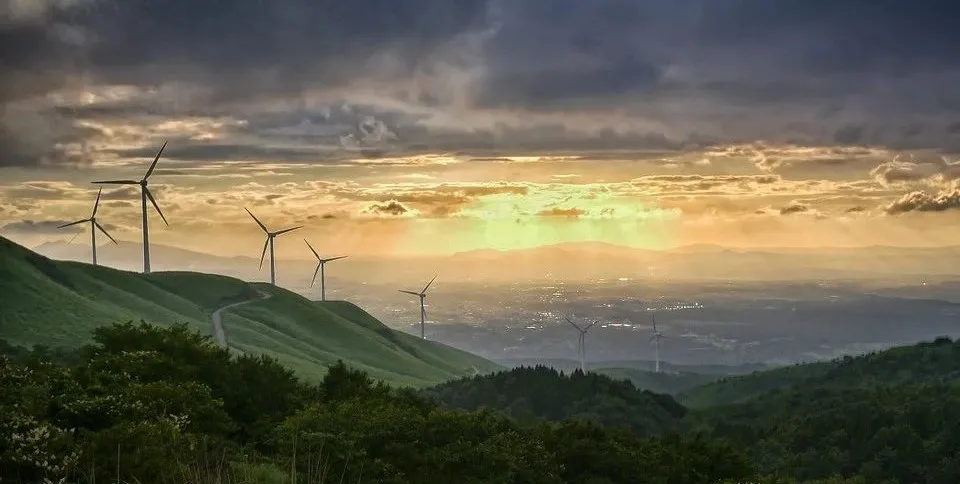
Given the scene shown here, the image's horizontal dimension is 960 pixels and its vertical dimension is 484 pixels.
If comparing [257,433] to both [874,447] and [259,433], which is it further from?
[874,447]

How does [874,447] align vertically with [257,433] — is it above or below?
below

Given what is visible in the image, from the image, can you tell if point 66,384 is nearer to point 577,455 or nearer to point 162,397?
point 162,397

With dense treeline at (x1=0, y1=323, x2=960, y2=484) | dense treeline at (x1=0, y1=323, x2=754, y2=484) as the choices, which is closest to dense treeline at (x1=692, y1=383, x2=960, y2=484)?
dense treeline at (x1=0, y1=323, x2=960, y2=484)

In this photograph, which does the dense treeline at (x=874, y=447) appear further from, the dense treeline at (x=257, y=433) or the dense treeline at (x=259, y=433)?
the dense treeline at (x=257, y=433)

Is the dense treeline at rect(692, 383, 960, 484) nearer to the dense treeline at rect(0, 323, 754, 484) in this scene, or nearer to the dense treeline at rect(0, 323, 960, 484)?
the dense treeline at rect(0, 323, 960, 484)

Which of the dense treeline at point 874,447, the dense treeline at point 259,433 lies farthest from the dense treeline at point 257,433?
the dense treeline at point 874,447

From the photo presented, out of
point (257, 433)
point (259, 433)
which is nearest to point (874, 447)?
point (259, 433)

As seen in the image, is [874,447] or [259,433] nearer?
[259,433]

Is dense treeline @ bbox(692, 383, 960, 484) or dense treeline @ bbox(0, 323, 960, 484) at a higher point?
dense treeline @ bbox(0, 323, 960, 484)
